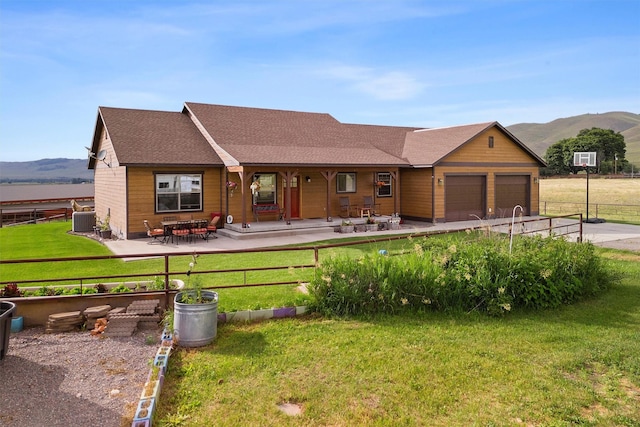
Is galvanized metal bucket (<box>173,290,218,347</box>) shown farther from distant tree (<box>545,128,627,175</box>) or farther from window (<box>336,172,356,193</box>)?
distant tree (<box>545,128,627,175</box>)

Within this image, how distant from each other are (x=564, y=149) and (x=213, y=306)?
101m

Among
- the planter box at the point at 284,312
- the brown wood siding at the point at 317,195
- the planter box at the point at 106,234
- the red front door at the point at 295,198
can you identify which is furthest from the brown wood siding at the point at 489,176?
the planter box at the point at 284,312

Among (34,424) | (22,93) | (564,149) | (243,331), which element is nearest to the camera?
(34,424)

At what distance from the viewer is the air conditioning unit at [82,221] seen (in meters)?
20.2

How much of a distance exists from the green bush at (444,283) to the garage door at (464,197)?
47.0 ft

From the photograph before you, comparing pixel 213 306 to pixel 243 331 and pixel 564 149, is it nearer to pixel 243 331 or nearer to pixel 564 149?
pixel 243 331

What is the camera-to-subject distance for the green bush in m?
7.57

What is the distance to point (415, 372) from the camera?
5387 mm

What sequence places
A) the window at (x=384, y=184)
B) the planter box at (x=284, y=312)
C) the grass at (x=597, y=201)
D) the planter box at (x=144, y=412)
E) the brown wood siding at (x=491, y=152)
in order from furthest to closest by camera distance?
the grass at (x=597, y=201)
the window at (x=384, y=184)
the brown wood siding at (x=491, y=152)
the planter box at (x=284, y=312)
the planter box at (x=144, y=412)

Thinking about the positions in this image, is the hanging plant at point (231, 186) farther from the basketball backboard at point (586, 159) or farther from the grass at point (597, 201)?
the grass at point (597, 201)

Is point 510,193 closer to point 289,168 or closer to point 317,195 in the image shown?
point 317,195

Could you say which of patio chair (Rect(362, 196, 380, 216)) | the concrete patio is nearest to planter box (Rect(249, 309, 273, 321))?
the concrete patio

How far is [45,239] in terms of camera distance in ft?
57.9

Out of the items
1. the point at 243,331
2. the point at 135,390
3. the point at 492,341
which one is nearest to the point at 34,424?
the point at 135,390
